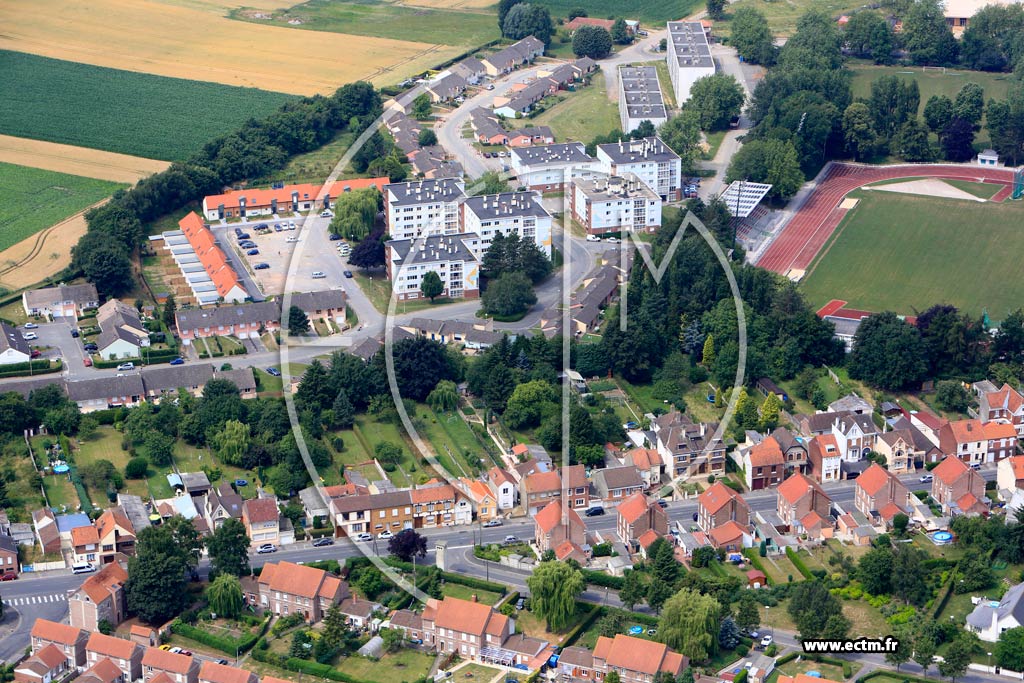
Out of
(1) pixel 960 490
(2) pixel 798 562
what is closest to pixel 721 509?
(2) pixel 798 562

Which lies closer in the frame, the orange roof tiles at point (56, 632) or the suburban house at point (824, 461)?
the orange roof tiles at point (56, 632)

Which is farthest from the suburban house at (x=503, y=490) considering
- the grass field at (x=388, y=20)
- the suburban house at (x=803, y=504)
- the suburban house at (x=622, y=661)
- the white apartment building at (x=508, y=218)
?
the grass field at (x=388, y=20)

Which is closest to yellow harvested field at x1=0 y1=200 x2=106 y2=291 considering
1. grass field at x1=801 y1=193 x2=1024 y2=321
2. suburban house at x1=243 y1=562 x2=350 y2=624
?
suburban house at x1=243 y1=562 x2=350 y2=624

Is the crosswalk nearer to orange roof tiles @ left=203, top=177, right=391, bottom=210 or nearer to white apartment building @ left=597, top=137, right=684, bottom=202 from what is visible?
orange roof tiles @ left=203, top=177, right=391, bottom=210

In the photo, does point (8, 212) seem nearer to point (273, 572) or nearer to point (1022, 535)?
point (273, 572)

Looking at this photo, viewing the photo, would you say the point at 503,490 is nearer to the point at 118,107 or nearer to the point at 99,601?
the point at 99,601

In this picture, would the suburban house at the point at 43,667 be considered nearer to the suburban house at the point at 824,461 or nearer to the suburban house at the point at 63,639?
the suburban house at the point at 63,639

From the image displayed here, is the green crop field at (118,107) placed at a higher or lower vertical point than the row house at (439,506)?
higher

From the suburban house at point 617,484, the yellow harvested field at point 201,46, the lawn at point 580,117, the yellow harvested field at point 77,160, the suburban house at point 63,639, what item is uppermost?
the yellow harvested field at point 201,46

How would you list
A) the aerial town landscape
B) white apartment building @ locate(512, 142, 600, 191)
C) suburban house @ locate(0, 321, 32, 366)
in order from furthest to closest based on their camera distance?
1. white apartment building @ locate(512, 142, 600, 191)
2. suburban house @ locate(0, 321, 32, 366)
3. the aerial town landscape
